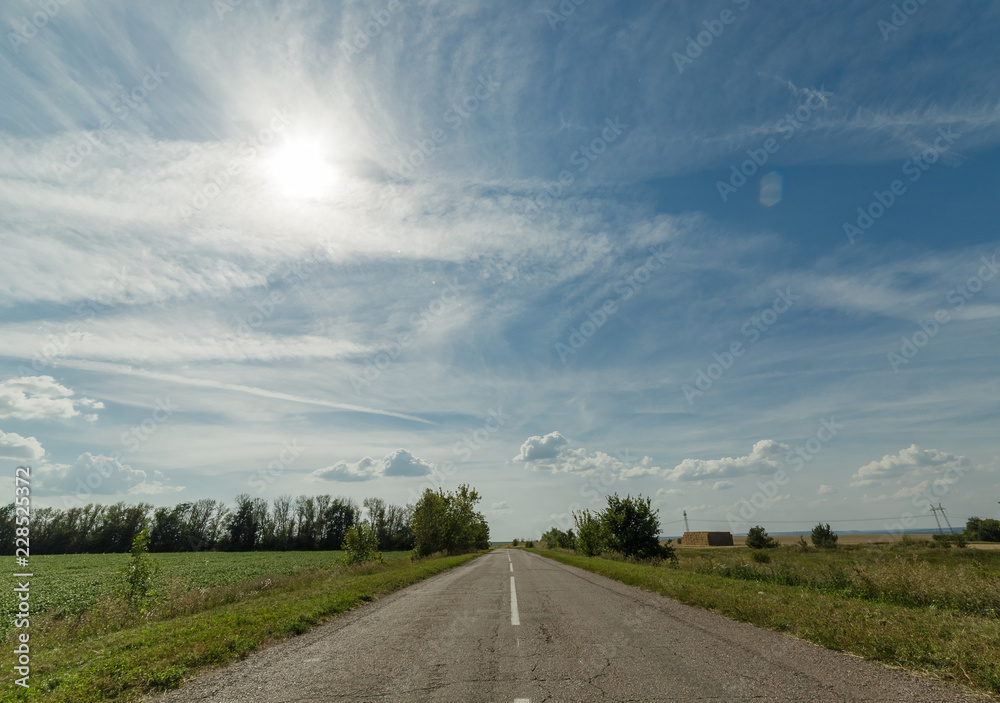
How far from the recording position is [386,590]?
1634 cm

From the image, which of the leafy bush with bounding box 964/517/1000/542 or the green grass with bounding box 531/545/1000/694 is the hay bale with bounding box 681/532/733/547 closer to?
the leafy bush with bounding box 964/517/1000/542

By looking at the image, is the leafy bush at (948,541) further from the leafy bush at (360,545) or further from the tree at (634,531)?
the leafy bush at (360,545)

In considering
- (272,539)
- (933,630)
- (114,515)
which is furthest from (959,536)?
(114,515)

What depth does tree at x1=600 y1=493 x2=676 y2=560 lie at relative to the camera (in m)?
31.6

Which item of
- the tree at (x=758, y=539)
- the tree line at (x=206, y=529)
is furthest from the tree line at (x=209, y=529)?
the tree at (x=758, y=539)

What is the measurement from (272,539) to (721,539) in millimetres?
98954

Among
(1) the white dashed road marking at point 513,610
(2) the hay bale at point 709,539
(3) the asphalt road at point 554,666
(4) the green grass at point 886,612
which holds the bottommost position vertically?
(2) the hay bale at point 709,539

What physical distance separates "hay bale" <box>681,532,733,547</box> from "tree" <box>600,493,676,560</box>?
214 feet

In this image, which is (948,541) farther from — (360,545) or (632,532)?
(360,545)

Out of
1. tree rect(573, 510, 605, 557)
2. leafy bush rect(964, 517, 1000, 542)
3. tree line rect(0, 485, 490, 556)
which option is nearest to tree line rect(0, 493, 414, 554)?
tree line rect(0, 485, 490, 556)

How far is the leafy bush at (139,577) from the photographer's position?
514 inches

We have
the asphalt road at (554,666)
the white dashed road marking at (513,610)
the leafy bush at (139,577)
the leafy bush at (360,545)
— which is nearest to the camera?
the asphalt road at (554,666)

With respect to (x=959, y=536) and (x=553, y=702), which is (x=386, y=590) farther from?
(x=959, y=536)

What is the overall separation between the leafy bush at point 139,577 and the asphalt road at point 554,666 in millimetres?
8082
